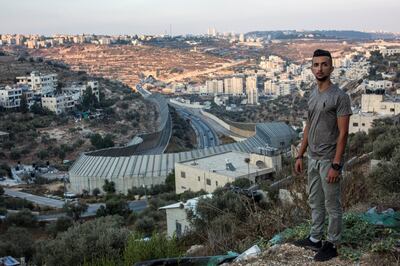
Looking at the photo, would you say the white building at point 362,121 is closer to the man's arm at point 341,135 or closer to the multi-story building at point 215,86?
the man's arm at point 341,135

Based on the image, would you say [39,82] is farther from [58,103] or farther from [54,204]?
[54,204]

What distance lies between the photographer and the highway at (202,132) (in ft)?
164

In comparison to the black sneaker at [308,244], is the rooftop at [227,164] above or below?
below

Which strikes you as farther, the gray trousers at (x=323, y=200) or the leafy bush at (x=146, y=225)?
the leafy bush at (x=146, y=225)

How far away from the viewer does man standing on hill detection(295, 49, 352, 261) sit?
382 cm

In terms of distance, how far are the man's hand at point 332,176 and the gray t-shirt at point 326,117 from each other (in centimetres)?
14

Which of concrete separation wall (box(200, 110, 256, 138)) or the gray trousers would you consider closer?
the gray trousers

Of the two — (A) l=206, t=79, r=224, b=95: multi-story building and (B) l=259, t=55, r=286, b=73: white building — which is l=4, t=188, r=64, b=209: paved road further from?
(B) l=259, t=55, r=286, b=73: white building

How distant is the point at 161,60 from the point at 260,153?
373 ft

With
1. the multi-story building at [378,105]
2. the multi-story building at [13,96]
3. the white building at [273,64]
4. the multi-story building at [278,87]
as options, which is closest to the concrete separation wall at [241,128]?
the multi-story building at [378,105]

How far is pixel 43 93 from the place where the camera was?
6059 centimetres

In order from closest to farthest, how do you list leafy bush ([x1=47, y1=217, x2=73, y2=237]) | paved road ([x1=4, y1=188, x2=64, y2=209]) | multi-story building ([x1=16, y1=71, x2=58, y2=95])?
leafy bush ([x1=47, y1=217, x2=73, y2=237]), paved road ([x1=4, y1=188, x2=64, y2=209]), multi-story building ([x1=16, y1=71, x2=58, y2=95])

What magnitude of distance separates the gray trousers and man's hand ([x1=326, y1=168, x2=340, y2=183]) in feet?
0.15

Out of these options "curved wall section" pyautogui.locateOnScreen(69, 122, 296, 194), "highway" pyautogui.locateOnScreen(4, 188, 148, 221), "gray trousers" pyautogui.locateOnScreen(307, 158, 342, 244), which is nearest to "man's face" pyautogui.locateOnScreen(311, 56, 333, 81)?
"gray trousers" pyautogui.locateOnScreen(307, 158, 342, 244)
